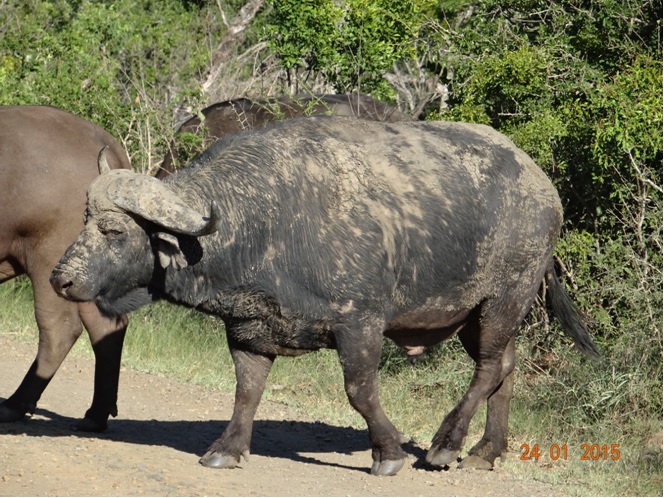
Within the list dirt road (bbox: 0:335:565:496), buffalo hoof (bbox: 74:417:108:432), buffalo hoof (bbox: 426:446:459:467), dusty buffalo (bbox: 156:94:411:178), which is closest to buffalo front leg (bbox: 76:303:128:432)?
buffalo hoof (bbox: 74:417:108:432)

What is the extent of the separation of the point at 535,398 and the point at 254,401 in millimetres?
2835

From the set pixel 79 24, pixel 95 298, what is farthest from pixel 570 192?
pixel 79 24

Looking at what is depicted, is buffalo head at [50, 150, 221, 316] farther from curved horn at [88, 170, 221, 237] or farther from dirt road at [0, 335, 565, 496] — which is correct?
dirt road at [0, 335, 565, 496]

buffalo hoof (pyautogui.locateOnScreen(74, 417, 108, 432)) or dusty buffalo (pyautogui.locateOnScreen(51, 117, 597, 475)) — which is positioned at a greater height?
dusty buffalo (pyautogui.locateOnScreen(51, 117, 597, 475))

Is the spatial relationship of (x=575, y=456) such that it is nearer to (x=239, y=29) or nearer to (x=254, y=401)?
(x=254, y=401)

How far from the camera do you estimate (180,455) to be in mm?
6625

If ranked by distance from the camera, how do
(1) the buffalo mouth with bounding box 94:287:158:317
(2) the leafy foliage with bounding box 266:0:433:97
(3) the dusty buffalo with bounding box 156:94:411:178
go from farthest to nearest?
(3) the dusty buffalo with bounding box 156:94:411:178
(2) the leafy foliage with bounding box 266:0:433:97
(1) the buffalo mouth with bounding box 94:287:158:317

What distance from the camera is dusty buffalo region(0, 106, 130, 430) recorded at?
6.91 metres

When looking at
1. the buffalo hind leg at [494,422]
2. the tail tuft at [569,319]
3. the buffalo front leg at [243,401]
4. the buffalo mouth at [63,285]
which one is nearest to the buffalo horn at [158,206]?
the buffalo mouth at [63,285]

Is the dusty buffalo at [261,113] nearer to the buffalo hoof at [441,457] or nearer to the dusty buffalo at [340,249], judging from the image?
the dusty buffalo at [340,249]

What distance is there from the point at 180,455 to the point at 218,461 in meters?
0.35

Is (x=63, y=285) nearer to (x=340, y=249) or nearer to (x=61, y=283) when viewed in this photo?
(x=61, y=283)

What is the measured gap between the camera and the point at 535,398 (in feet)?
28.1
